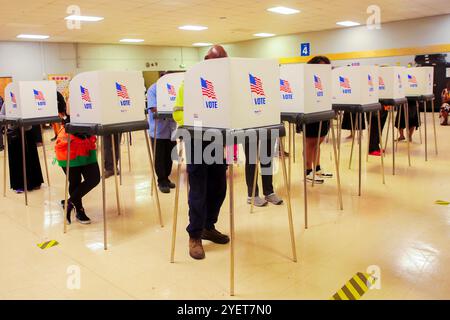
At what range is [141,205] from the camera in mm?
3691

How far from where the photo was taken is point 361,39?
39.8 ft

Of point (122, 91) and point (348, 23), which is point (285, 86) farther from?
point (348, 23)

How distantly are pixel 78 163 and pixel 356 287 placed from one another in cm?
219

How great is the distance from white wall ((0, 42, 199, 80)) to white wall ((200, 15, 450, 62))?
11.5 feet

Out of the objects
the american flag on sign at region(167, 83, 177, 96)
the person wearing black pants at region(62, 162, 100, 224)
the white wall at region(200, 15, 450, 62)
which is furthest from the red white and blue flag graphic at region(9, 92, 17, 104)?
the white wall at region(200, 15, 450, 62)

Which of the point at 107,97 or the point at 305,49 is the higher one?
the point at 305,49

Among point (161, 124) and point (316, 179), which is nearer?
point (161, 124)

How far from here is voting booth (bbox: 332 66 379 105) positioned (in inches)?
137

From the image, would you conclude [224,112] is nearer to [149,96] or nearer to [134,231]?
[134,231]

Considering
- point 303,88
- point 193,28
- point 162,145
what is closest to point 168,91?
point 162,145

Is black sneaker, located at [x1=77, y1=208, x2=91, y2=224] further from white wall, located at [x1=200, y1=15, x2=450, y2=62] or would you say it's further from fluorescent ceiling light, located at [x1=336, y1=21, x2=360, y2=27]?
white wall, located at [x1=200, y1=15, x2=450, y2=62]

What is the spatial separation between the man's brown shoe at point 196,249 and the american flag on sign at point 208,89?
96 cm

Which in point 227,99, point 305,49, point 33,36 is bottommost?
point 227,99

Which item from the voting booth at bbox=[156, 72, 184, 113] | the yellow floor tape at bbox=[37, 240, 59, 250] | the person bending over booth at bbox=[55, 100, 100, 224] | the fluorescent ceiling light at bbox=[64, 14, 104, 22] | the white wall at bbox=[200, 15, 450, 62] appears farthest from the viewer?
the white wall at bbox=[200, 15, 450, 62]
